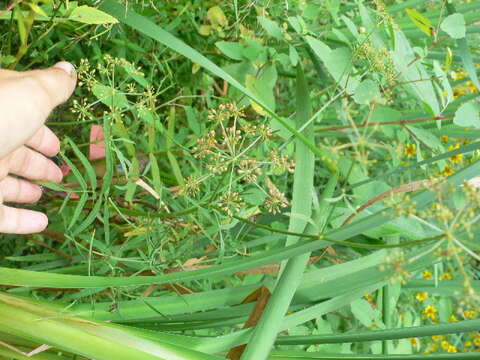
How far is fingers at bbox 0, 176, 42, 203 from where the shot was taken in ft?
3.40

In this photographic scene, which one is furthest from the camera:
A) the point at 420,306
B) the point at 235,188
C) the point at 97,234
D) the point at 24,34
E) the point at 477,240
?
the point at 420,306

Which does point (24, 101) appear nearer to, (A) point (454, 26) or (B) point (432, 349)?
(A) point (454, 26)

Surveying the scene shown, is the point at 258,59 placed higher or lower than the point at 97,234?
higher

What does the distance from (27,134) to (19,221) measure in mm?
323

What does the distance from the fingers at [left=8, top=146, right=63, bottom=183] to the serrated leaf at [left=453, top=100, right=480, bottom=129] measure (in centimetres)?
76

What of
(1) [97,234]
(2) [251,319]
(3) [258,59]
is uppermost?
(3) [258,59]

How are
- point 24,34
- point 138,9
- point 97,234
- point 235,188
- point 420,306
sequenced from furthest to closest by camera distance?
point 420,306, point 97,234, point 138,9, point 235,188, point 24,34

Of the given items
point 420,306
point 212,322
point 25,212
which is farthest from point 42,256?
point 420,306

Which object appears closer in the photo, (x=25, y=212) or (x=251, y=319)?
(x=251, y=319)

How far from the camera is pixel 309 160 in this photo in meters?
0.85

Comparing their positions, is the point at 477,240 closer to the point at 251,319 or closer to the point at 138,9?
the point at 251,319

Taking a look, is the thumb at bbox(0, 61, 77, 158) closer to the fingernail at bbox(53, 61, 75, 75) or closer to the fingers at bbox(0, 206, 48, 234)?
the fingernail at bbox(53, 61, 75, 75)

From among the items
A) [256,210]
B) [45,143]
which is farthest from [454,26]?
[45,143]

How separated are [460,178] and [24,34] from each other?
0.56m
